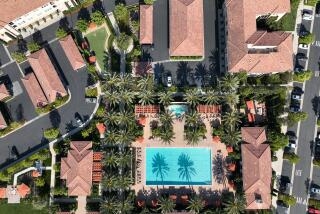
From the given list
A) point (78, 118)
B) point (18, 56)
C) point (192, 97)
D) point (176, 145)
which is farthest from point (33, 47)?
point (176, 145)

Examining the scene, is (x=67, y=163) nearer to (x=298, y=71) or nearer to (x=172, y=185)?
(x=172, y=185)

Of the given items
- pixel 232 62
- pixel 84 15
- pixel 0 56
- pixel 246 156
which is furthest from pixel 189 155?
pixel 0 56

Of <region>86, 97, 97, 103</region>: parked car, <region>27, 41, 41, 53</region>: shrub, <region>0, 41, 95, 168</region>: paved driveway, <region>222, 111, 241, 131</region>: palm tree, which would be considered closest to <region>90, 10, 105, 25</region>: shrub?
<region>0, 41, 95, 168</region>: paved driveway

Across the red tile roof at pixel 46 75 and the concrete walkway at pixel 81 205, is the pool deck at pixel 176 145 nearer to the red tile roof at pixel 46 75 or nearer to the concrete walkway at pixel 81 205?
the concrete walkway at pixel 81 205

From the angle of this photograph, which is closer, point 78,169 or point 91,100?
point 78,169

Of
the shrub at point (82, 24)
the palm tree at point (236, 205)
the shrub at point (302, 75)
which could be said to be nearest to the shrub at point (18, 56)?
the shrub at point (82, 24)

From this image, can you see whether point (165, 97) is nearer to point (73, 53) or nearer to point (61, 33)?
point (73, 53)
